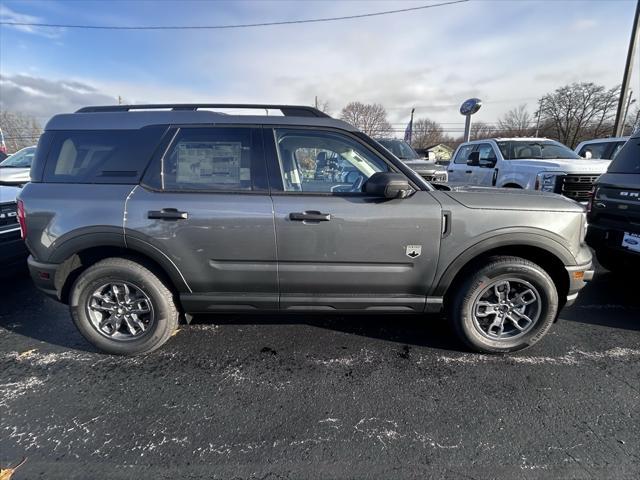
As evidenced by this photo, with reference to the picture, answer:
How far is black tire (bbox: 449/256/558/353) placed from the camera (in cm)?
269

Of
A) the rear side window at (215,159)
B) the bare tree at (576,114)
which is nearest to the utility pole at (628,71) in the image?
the rear side window at (215,159)

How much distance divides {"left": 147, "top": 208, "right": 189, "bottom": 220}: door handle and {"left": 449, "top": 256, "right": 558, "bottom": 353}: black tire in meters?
2.32

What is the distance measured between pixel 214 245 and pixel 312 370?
1.27m

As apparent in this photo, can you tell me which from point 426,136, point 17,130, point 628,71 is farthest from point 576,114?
point 17,130

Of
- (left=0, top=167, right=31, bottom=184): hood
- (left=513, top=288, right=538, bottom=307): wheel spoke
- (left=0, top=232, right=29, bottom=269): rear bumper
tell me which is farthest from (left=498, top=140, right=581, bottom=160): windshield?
(left=0, top=167, right=31, bottom=184): hood

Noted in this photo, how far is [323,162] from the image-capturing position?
279 cm

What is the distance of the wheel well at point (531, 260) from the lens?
2.75 m

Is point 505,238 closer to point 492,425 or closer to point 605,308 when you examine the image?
point 492,425

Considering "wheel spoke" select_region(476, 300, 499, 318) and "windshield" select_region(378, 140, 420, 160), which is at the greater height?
"windshield" select_region(378, 140, 420, 160)

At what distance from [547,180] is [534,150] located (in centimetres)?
187

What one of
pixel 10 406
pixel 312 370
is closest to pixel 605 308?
pixel 312 370

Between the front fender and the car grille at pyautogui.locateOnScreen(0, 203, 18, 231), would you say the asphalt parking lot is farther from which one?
the car grille at pyautogui.locateOnScreen(0, 203, 18, 231)

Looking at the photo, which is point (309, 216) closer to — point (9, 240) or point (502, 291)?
point (502, 291)

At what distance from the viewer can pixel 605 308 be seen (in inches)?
145
